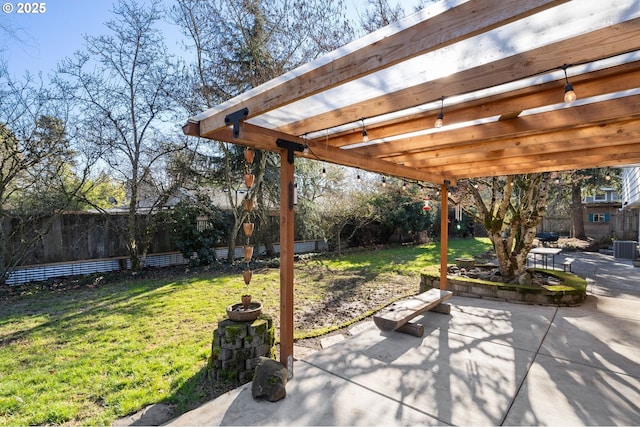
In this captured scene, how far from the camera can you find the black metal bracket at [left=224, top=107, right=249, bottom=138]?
2141 millimetres

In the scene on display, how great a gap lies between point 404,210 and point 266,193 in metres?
6.15

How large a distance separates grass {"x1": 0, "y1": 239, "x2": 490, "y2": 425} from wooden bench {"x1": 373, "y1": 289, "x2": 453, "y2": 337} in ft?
5.70

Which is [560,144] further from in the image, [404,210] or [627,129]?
[404,210]

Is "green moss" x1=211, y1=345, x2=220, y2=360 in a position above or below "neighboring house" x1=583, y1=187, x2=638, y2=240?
below

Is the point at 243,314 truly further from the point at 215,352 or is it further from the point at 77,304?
the point at 77,304

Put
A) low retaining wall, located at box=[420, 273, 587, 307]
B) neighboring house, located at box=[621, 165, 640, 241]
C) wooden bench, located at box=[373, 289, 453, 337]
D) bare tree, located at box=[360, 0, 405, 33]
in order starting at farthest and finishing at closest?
neighboring house, located at box=[621, 165, 640, 241]
bare tree, located at box=[360, 0, 405, 33]
low retaining wall, located at box=[420, 273, 587, 307]
wooden bench, located at box=[373, 289, 453, 337]

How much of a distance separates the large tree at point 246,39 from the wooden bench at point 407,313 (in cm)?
471

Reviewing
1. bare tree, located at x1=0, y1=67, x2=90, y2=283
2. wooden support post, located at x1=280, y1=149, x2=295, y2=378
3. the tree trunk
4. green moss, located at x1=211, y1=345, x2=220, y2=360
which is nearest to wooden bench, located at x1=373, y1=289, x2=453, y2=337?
Answer: wooden support post, located at x1=280, y1=149, x2=295, y2=378

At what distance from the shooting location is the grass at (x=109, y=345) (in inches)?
91.4

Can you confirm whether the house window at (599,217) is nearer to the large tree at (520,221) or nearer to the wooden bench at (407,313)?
the large tree at (520,221)

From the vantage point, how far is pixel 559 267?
831cm

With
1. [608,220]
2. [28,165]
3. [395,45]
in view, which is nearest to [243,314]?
[395,45]

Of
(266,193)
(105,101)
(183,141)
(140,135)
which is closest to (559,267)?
(266,193)

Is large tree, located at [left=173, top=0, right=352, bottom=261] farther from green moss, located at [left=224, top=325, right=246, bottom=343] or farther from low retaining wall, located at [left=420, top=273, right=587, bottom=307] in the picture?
green moss, located at [left=224, top=325, right=246, bottom=343]
